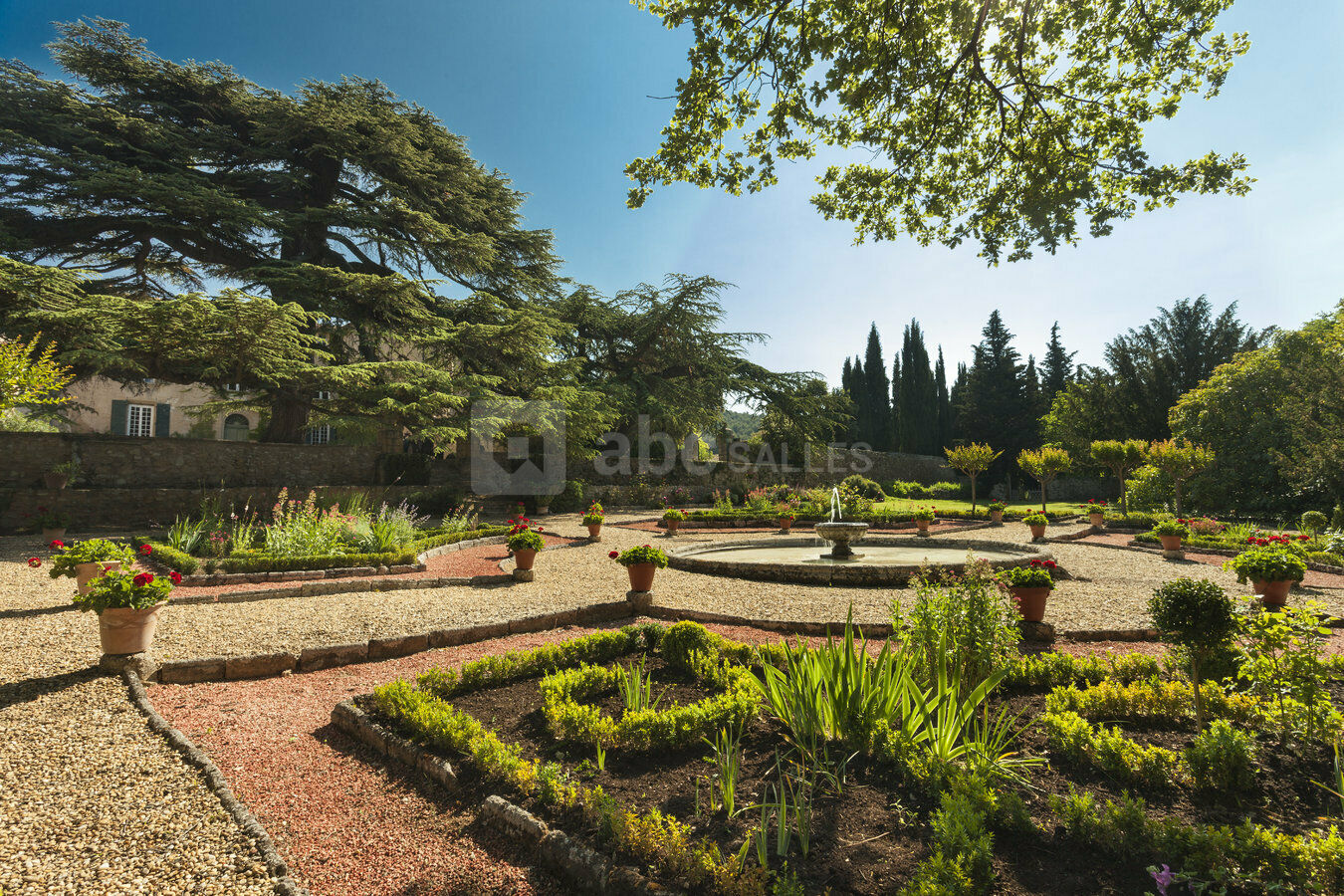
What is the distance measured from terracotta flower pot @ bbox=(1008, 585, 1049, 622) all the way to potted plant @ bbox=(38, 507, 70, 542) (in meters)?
18.0

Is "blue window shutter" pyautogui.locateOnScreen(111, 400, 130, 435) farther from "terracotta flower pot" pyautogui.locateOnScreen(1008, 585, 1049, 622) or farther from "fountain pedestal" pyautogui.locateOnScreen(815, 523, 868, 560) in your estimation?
"terracotta flower pot" pyautogui.locateOnScreen(1008, 585, 1049, 622)

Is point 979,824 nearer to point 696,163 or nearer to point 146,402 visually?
point 696,163

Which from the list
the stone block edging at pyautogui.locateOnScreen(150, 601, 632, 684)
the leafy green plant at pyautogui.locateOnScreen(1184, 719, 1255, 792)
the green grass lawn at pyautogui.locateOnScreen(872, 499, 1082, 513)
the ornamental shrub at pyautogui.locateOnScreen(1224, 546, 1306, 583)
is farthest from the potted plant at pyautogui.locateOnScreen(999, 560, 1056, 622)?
the green grass lawn at pyautogui.locateOnScreen(872, 499, 1082, 513)

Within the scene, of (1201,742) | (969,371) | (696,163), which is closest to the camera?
(1201,742)

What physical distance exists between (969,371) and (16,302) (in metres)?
45.4

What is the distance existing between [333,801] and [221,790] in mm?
553

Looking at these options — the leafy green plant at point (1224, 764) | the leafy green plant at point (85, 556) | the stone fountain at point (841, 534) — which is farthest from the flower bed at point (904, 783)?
the stone fountain at point (841, 534)

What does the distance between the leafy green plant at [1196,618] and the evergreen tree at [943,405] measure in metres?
40.7

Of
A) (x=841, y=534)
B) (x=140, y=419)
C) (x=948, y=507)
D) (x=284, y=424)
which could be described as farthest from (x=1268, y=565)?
(x=140, y=419)

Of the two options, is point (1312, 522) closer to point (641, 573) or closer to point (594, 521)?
point (641, 573)

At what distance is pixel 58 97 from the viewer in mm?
15500

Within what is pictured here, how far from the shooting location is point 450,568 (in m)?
9.70

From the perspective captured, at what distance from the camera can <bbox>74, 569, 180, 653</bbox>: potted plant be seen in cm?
440

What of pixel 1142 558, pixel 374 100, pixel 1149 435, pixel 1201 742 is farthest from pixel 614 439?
pixel 1149 435
